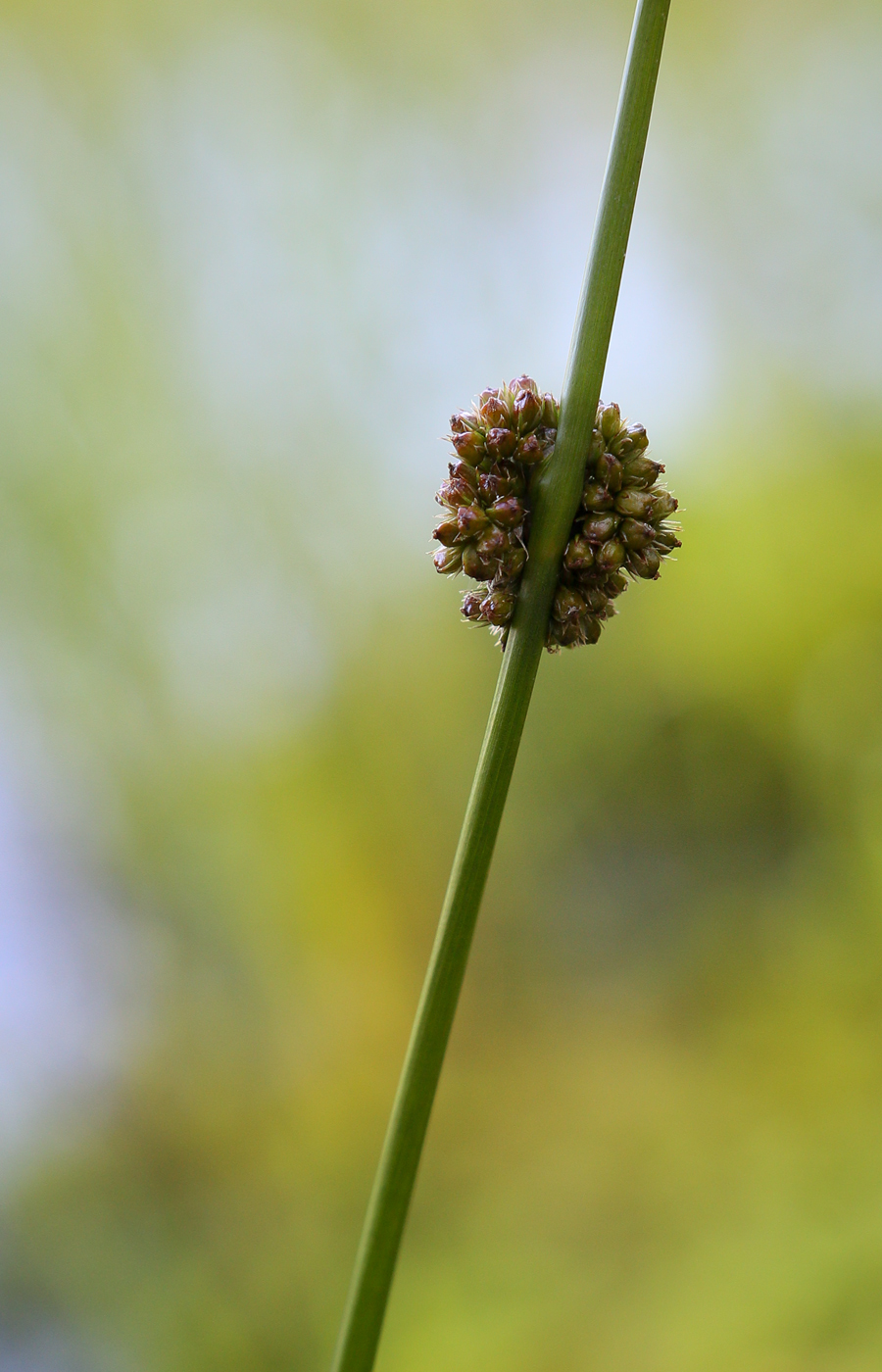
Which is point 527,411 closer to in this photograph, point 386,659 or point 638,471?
point 638,471

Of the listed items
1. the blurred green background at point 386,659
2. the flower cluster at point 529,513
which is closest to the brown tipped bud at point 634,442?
the flower cluster at point 529,513

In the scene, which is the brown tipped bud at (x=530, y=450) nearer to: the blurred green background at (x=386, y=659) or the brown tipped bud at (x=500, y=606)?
the brown tipped bud at (x=500, y=606)

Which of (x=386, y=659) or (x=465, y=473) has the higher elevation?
(x=386, y=659)

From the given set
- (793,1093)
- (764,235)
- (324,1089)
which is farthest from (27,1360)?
(764,235)

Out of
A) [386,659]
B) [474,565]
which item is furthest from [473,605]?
[386,659]

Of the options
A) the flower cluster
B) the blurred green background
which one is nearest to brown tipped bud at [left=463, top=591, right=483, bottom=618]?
the flower cluster

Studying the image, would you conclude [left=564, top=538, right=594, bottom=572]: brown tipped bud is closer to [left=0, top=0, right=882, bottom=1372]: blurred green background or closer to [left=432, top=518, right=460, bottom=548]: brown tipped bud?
[left=432, top=518, right=460, bottom=548]: brown tipped bud

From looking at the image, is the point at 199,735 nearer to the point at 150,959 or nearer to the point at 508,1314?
the point at 150,959
